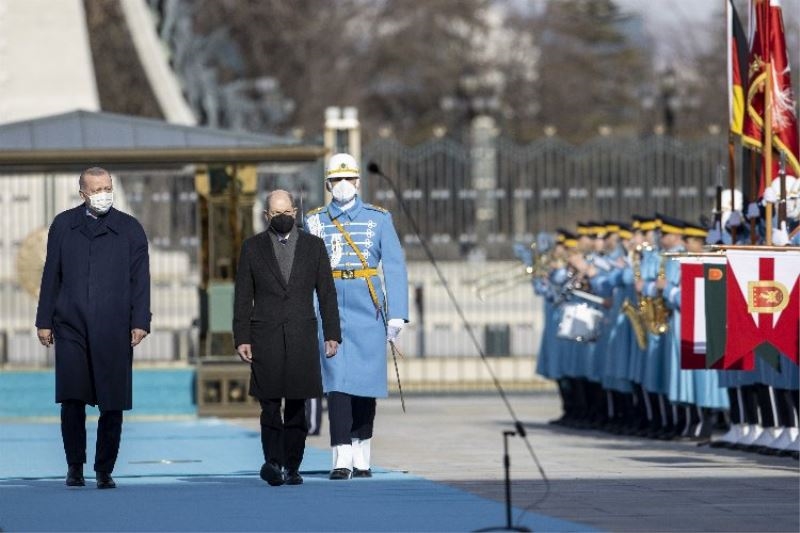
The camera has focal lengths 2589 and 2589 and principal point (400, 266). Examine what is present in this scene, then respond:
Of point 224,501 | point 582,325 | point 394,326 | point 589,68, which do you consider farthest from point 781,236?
point 589,68

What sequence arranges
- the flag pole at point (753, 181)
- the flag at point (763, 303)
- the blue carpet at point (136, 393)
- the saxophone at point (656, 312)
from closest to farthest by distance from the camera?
the flag at point (763, 303) < the flag pole at point (753, 181) < the saxophone at point (656, 312) < the blue carpet at point (136, 393)

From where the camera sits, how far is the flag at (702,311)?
1591cm

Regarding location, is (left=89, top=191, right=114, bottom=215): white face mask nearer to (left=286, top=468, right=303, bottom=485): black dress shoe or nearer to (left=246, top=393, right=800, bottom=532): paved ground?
(left=286, top=468, right=303, bottom=485): black dress shoe

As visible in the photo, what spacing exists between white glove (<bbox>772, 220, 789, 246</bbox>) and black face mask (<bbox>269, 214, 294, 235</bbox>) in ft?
10.7

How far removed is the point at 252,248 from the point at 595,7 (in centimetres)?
7451

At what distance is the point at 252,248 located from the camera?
14.7 metres

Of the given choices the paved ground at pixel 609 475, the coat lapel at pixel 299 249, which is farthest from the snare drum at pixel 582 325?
the coat lapel at pixel 299 249

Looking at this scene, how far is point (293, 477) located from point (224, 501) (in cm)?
120

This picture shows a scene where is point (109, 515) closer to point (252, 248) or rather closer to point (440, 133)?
point (252, 248)

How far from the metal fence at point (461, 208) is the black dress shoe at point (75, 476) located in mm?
13170

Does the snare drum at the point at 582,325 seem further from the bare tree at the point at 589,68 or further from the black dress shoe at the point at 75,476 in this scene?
the bare tree at the point at 589,68

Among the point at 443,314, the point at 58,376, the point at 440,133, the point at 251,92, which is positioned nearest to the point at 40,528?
the point at 58,376

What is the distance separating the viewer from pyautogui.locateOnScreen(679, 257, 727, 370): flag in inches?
627

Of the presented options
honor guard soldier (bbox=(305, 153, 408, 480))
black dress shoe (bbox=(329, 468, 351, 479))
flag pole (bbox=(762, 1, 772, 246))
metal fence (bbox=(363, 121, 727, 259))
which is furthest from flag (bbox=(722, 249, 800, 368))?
metal fence (bbox=(363, 121, 727, 259))
